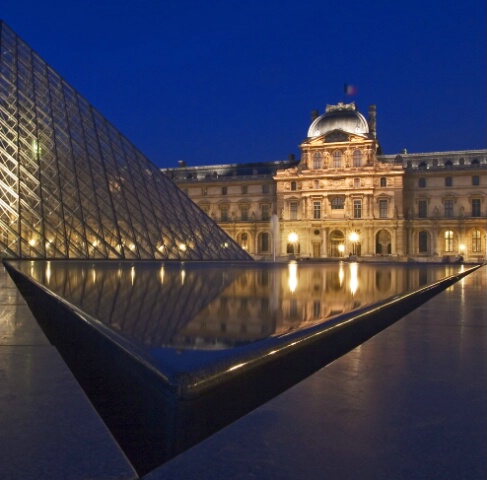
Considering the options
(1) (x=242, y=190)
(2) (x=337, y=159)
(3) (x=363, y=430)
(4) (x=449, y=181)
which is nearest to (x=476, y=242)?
(4) (x=449, y=181)

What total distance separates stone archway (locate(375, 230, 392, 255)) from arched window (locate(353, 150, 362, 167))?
6.56 meters

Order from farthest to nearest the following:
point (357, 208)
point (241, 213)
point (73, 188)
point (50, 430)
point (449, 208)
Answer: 1. point (241, 213)
2. point (357, 208)
3. point (449, 208)
4. point (73, 188)
5. point (50, 430)

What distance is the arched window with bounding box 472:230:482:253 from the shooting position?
51.6m

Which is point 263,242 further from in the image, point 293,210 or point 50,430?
point 50,430

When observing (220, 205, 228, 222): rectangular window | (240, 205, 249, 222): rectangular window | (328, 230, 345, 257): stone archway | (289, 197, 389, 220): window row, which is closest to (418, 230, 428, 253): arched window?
(289, 197, 389, 220): window row

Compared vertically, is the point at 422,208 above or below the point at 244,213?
below

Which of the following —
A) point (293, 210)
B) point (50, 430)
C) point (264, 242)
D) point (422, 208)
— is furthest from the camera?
point (264, 242)

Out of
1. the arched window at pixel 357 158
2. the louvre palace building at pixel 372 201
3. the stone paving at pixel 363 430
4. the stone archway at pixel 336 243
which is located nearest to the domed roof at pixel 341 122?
the louvre palace building at pixel 372 201

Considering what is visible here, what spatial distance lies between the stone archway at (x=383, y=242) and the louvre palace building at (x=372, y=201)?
91 millimetres

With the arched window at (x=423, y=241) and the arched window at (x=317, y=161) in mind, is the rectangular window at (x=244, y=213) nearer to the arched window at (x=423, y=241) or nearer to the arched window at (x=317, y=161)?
the arched window at (x=317, y=161)

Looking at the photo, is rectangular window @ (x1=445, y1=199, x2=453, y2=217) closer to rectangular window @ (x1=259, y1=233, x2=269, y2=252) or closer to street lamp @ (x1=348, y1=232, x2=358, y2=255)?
street lamp @ (x1=348, y1=232, x2=358, y2=255)

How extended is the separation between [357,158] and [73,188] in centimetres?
3853

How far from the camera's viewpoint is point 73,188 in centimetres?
1836

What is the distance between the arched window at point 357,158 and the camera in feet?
173
